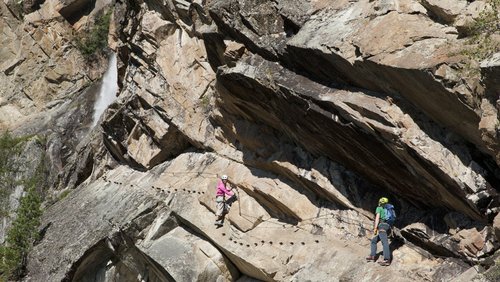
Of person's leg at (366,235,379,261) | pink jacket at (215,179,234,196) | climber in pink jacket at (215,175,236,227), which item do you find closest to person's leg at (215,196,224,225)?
climber in pink jacket at (215,175,236,227)

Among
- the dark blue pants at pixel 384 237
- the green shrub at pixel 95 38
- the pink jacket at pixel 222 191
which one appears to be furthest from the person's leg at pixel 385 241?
the green shrub at pixel 95 38

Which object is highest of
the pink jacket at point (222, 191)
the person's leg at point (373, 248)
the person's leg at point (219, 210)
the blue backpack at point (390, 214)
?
the pink jacket at point (222, 191)

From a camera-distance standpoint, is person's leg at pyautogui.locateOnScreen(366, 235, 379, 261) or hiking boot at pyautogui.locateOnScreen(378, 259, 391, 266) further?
person's leg at pyautogui.locateOnScreen(366, 235, 379, 261)

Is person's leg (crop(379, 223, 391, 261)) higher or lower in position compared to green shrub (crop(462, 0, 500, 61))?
lower

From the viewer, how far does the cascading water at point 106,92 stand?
37406 mm

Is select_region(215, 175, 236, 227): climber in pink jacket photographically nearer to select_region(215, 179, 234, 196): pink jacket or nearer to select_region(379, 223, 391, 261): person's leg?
select_region(215, 179, 234, 196): pink jacket

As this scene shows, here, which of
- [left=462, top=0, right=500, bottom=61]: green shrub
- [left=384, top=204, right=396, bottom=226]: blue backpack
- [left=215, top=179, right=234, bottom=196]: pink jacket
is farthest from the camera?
[left=215, top=179, right=234, bottom=196]: pink jacket

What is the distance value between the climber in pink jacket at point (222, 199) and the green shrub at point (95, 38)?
22652mm

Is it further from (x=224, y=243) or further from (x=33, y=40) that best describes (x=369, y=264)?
(x=33, y=40)

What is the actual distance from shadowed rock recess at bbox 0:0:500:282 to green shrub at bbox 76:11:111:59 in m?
12.2

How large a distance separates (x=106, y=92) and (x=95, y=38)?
3.93 metres

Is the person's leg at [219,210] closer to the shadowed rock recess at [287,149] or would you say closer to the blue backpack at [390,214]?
the shadowed rock recess at [287,149]

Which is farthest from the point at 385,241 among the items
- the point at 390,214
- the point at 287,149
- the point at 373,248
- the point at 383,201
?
the point at 287,149

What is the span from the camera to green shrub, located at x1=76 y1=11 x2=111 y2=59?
4028cm
